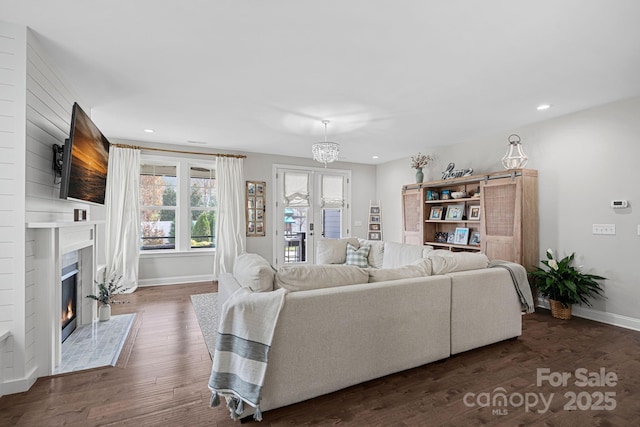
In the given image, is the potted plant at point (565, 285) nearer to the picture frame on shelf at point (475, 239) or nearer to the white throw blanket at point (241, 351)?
the picture frame on shelf at point (475, 239)

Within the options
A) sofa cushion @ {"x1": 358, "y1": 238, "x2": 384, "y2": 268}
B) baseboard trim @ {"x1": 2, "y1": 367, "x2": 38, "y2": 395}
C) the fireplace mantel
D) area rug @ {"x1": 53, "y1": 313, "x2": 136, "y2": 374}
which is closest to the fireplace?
area rug @ {"x1": 53, "y1": 313, "x2": 136, "y2": 374}

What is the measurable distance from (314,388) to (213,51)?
8.55 feet

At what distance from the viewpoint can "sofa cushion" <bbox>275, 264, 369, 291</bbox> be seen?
2.08m

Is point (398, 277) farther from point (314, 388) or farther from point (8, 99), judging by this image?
point (8, 99)

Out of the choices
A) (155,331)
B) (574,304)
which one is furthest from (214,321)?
(574,304)

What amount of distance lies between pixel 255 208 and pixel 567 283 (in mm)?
4988

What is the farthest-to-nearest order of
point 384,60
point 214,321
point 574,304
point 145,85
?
1. point 574,304
2. point 214,321
3. point 145,85
4. point 384,60

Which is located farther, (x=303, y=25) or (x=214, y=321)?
(x=214, y=321)

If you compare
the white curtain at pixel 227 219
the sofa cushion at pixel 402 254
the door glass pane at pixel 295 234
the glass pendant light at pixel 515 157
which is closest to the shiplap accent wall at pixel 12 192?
the white curtain at pixel 227 219

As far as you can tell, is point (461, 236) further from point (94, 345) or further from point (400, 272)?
point (94, 345)

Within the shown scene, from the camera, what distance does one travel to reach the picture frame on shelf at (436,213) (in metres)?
5.41

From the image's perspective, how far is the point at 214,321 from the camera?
11.5 feet

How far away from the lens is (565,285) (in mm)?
3523

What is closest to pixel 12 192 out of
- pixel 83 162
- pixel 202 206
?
pixel 83 162
